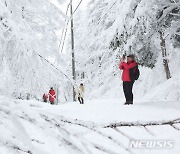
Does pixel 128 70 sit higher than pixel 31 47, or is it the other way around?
pixel 31 47

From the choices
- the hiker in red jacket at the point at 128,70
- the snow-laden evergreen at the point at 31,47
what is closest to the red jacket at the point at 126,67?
the hiker in red jacket at the point at 128,70

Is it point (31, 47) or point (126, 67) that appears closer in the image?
point (31, 47)

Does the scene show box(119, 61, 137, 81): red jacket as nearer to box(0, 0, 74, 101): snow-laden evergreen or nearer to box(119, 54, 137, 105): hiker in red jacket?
box(119, 54, 137, 105): hiker in red jacket

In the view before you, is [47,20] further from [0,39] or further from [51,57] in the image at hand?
[0,39]

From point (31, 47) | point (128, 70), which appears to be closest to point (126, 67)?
point (128, 70)

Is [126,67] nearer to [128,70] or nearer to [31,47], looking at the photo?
[128,70]

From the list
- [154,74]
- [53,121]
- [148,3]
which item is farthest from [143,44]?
[53,121]

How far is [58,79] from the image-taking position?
3553 millimetres

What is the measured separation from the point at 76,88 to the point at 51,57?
0.87 metres

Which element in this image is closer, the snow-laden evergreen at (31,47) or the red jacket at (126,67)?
the snow-laden evergreen at (31,47)

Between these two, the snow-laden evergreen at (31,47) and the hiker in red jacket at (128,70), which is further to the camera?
the hiker in red jacket at (128,70)

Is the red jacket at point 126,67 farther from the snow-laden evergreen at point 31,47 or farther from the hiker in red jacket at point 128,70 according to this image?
the snow-laden evergreen at point 31,47

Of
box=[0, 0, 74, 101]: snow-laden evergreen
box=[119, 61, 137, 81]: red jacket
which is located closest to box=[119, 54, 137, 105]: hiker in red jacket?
box=[119, 61, 137, 81]: red jacket

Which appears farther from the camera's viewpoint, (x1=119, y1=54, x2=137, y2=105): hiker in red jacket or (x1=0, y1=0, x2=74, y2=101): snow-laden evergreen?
(x1=119, y1=54, x2=137, y2=105): hiker in red jacket
